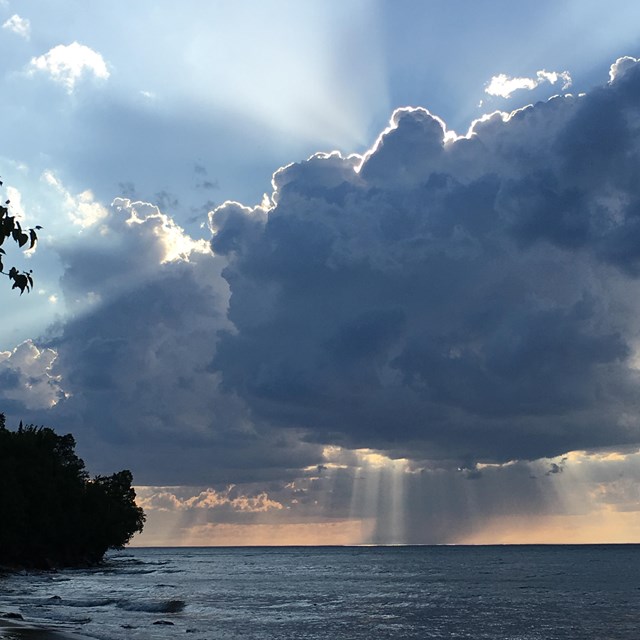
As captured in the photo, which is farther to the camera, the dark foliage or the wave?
the dark foliage

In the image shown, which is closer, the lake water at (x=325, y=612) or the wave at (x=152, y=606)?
the lake water at (x=325, y=612)

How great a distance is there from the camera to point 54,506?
12388 cm

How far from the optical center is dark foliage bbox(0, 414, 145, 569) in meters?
105

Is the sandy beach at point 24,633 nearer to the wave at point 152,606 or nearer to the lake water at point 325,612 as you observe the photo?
the lake water at point 325,612

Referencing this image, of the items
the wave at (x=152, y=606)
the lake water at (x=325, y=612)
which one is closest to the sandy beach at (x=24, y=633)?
the lake water at (x=325, y=612)

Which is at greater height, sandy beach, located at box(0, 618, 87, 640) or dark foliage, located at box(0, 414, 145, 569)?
dark foliage, located at box(0, 414, 145, 569)

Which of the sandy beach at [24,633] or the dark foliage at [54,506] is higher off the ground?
the dark foliage at [54,506]

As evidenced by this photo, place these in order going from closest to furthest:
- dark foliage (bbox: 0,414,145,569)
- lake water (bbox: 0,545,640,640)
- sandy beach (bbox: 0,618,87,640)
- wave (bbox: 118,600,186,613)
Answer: sandy beach (bbox: 0,618,87,640) < lake water (bbox: 0,545,640,640) < wave (bbox: 118,600,186,613) < dark foliage (bbox: 0,414,145,569)

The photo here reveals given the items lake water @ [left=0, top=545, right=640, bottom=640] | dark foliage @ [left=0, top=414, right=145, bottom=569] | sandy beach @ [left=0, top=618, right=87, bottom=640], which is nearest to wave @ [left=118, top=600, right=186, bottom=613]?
lake water @ [left=0, top=545, right=640, bottom=640]

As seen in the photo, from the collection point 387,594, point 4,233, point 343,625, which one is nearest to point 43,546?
point 387,594

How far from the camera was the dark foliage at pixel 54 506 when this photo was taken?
105125mm

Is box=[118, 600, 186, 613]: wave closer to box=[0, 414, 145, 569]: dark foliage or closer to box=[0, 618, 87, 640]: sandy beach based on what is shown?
box=[0, 618, 87, 640]: sandy beach

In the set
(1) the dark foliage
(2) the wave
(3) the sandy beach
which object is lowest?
(2) the wave

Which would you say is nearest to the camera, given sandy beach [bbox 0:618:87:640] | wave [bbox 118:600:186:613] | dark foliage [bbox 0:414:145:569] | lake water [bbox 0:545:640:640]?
sandy beach [bbox 0:618:87:640]
